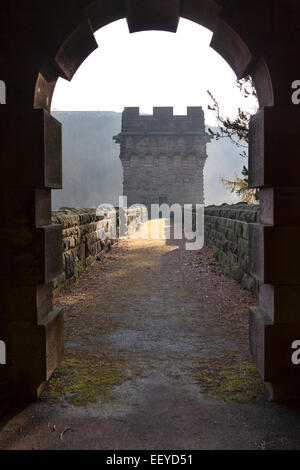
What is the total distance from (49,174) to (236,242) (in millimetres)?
5026

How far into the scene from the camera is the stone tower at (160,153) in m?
29.0

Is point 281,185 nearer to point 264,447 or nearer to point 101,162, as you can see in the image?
point 264,447

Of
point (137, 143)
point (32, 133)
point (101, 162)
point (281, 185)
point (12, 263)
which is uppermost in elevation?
point (101, 162)

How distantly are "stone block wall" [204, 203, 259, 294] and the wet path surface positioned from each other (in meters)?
0.75

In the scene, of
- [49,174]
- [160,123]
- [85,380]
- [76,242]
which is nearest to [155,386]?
[85,380]

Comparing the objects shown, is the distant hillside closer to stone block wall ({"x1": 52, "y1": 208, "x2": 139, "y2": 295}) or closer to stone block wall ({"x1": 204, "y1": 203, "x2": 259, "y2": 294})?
stone block wall ({"x1": 52, "y1": 208, "x2": 139, "y2": 295})

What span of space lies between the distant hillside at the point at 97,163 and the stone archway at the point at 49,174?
78.0 metres

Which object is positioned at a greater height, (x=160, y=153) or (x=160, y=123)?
(x=160, y=123)

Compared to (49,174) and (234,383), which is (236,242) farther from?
(49,174)

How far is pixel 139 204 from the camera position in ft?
94.7

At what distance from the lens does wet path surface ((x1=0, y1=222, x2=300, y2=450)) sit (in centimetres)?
224

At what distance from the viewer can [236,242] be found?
7176 mm

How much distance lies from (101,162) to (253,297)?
93892 millimetres
